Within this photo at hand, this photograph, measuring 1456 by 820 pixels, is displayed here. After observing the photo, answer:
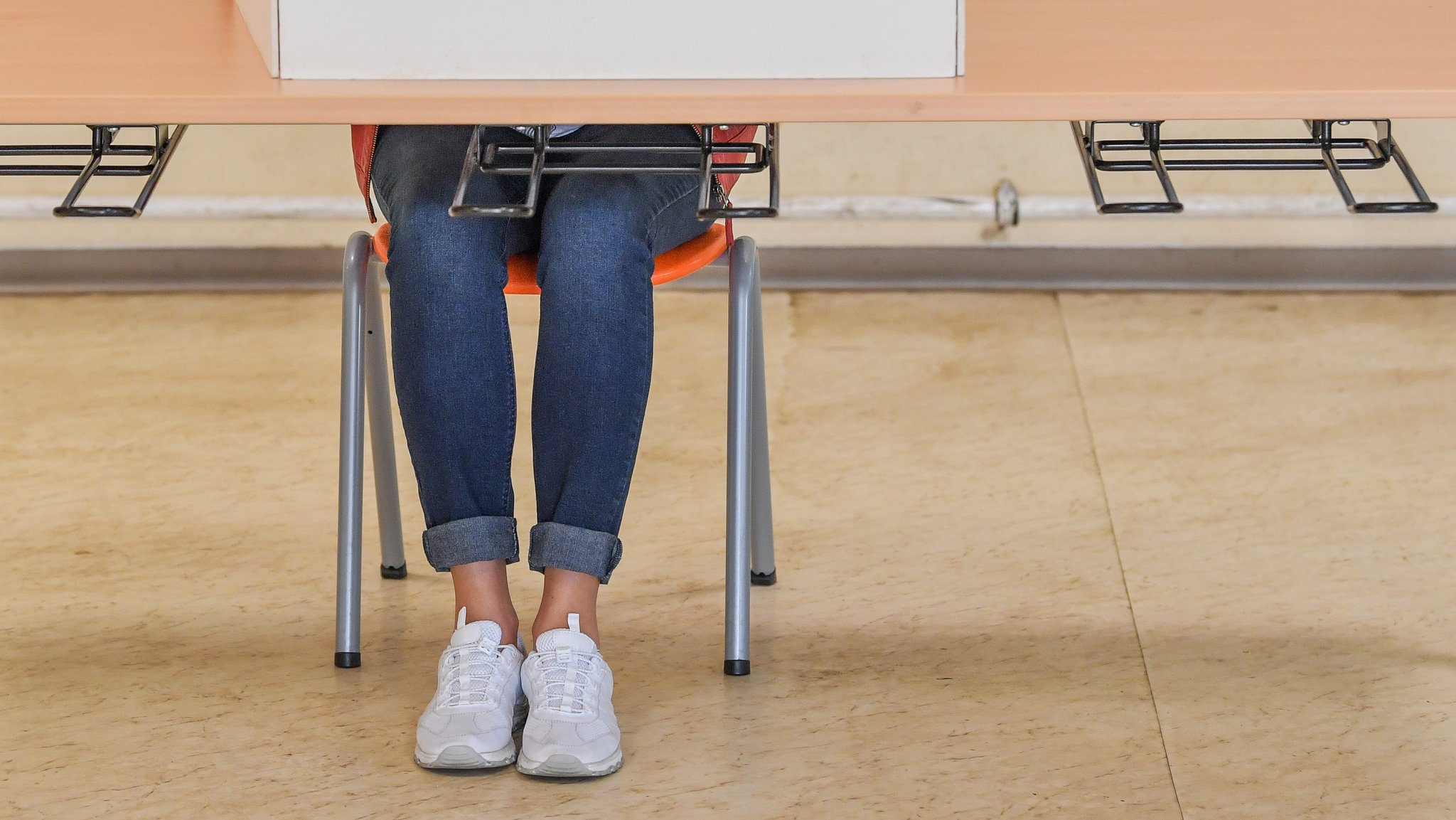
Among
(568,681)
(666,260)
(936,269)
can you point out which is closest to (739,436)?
(666,260)

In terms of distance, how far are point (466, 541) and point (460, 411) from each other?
115mm

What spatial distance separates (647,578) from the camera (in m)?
1.68

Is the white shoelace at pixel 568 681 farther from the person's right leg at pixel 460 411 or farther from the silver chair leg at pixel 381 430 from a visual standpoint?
the silver chair leg at pixel 381 430

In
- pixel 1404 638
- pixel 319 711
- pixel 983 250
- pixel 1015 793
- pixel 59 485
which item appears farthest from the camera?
pixel 983 250

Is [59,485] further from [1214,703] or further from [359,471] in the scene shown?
[1214,703]

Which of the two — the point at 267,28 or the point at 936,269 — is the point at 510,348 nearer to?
the point at 267,28

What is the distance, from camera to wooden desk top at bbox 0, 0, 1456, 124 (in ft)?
3.19

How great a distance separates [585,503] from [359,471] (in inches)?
11.2

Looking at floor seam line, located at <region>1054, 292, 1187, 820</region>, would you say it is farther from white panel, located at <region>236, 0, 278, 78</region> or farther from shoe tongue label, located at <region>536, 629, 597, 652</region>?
white panel, located at <region>236, 0, 278, 78</region>

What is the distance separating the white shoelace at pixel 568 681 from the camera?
127 cm

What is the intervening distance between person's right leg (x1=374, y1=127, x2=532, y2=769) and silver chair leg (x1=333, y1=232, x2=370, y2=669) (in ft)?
0.38

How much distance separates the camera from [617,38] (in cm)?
101

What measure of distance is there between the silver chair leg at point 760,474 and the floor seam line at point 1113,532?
38 cm

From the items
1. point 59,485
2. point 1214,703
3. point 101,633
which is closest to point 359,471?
point 101,633
